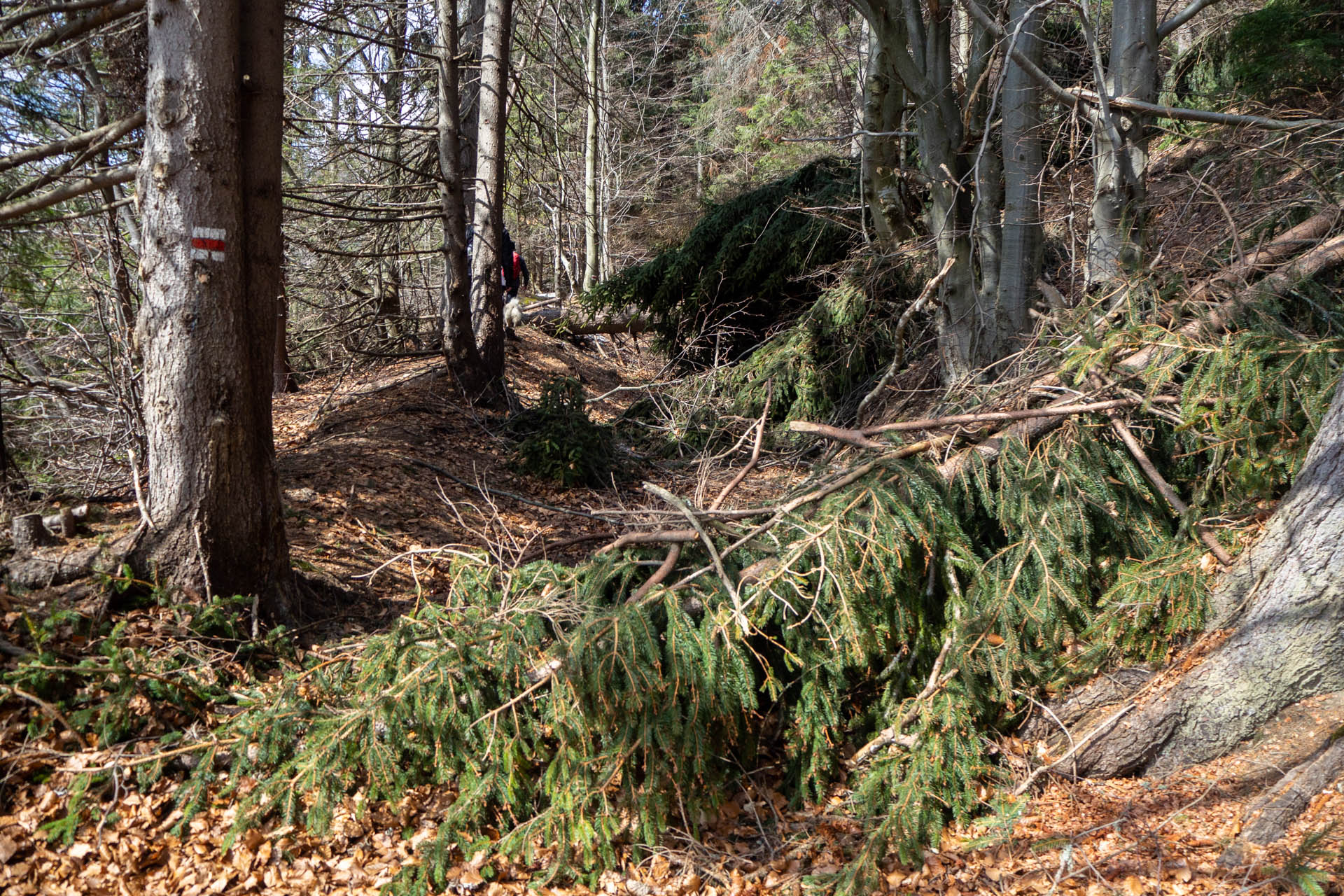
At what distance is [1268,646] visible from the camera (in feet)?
10.3

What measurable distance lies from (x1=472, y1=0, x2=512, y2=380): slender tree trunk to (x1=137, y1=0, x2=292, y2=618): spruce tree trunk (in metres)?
4.73

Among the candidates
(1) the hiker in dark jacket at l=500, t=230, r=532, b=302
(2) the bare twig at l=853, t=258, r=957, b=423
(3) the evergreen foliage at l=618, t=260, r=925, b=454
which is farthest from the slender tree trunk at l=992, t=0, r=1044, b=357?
(1) the hiker in dark jacket at l=500, t=230, r=532, b=302

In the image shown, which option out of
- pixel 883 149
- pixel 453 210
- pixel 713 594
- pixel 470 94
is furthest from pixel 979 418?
pixel 470 94

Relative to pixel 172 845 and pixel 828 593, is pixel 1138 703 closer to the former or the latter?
pixel 828 593

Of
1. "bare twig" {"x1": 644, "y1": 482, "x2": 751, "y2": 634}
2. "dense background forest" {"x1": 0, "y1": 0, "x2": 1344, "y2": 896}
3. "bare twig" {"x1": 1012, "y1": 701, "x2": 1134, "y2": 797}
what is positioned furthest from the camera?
"bare twig" {"x1": 1012, "y1": 701, "x2": 1134, "y2": 797}

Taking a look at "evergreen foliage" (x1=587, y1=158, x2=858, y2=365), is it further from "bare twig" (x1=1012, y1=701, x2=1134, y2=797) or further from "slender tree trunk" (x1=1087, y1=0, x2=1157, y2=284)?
"bare twig" (x1=1012, y1=701, x2=1134, y2=797)

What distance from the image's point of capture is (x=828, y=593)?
3451 millimetres

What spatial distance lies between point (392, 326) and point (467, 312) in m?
1.58

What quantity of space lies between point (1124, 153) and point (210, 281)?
506 centimetres

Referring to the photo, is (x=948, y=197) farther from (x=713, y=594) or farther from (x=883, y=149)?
(x=713, y=594)

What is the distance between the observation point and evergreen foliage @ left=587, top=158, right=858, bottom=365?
9086mm

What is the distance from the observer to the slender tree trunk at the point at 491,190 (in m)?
8.80

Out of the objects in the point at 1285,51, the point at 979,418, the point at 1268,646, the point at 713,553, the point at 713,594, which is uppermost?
the point at 1285,51

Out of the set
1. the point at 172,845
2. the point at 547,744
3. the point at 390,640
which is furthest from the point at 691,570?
the point at 172,845
